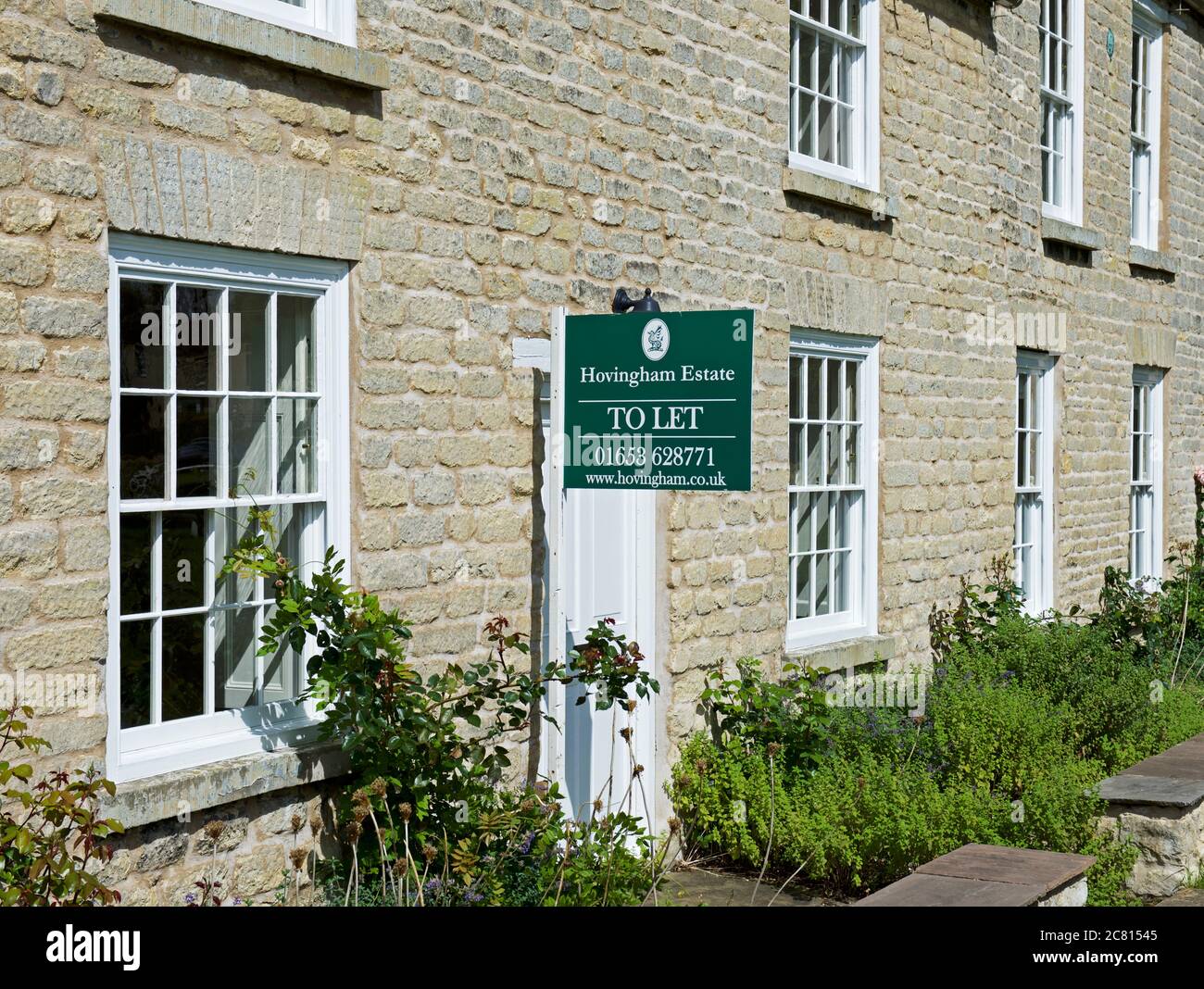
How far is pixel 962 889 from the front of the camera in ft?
17.5

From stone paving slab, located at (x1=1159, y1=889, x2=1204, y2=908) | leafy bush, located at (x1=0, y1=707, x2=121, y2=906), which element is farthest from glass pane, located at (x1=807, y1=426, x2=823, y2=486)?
leafy bush, located at (x1=0, y1=707, x2=121, y2=906)

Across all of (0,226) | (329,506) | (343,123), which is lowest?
(329,506)

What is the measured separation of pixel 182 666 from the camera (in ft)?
16.9

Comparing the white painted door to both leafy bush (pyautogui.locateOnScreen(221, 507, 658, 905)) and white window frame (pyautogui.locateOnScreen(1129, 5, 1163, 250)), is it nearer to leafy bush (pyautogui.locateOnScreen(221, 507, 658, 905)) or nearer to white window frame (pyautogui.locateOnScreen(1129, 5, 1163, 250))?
leafy bush (pyautogui.locateOnScreen(221, 507, 658, 905))

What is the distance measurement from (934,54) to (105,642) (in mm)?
7101

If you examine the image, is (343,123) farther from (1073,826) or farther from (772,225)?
(1073,826)

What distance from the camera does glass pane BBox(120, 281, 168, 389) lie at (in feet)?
16.1

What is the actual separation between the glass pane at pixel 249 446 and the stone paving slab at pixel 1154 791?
417 cm

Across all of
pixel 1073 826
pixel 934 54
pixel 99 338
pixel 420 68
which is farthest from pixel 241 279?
pixel 934 54

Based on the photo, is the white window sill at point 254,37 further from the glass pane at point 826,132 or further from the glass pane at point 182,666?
the glass pane at point 826,132

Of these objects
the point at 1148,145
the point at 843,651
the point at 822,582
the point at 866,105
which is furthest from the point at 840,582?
the point at 1148,145

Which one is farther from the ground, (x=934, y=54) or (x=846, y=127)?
(x=934, y=54)

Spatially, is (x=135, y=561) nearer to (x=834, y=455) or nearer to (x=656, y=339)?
(x=656, y=339)

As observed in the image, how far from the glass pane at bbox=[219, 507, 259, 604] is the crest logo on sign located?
166 cm
